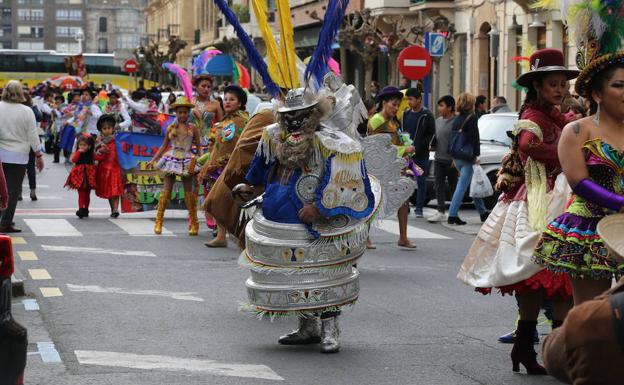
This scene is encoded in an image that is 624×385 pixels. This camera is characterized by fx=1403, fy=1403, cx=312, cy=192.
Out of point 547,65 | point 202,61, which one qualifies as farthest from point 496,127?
point 547,65

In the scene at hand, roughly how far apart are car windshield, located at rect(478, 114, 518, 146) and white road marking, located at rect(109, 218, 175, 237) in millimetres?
5485

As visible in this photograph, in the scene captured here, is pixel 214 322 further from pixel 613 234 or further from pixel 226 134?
pixel 613 234

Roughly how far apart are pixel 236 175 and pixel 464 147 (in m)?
8.80

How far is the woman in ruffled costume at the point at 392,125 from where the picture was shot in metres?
14.8

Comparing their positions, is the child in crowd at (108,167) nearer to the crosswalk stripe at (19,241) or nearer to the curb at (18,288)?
the crosswalk stripe at (19,241)

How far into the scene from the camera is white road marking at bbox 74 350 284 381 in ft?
26.2

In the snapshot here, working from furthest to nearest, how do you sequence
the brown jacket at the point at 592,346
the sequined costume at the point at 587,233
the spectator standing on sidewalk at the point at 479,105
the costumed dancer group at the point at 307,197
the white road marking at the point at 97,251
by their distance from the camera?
the spectator standing on sidewalk at the point at 479,105, the white road marking at the point at 97,251, the costumed dancer group at the point at 307,197, the sequined costume at the point at 587,233, the brown jacket at the point at 592,346

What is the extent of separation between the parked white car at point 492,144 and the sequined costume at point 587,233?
41.1ft

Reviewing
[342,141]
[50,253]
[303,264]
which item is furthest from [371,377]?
[50,253]

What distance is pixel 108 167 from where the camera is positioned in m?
18.9

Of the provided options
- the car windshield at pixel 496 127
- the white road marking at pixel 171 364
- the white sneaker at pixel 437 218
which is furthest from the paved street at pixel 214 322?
the car windshield at pixel 496 127

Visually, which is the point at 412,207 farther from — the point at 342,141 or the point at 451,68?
the point at 451,68

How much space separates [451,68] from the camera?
42562mm

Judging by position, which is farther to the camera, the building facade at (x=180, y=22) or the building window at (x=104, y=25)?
the building window at (x=104, y=25)
